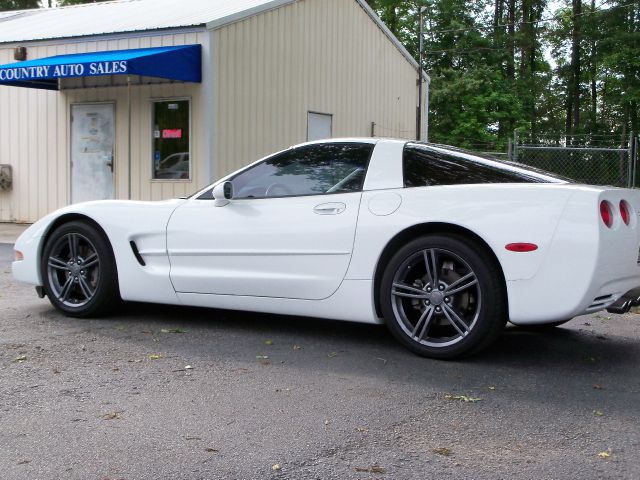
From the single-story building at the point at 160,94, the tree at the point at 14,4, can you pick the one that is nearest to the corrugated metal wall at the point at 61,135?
the single-story building at the point at 160,94

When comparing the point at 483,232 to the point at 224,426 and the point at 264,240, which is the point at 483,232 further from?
the point at 224,426

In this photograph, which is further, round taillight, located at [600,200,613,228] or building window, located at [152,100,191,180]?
building window, located at [152,100,191,180]

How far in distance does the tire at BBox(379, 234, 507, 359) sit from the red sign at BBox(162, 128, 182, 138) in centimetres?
954

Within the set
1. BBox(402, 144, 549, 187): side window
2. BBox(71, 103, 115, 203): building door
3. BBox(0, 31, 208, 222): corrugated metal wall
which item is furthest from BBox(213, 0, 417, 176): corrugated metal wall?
BBox(402, 144, 549, 187): side window

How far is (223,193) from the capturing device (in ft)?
17.6

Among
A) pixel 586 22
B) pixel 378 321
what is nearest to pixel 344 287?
pixel 378 321

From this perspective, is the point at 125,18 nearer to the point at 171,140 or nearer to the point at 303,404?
the point at 171,140

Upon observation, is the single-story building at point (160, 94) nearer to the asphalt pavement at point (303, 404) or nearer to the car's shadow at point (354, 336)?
the car's shadow at point (354, 336)

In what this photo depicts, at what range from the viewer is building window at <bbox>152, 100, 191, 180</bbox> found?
13.5m

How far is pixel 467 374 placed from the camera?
4.38m

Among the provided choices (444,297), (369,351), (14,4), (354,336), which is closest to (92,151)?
(354,336)

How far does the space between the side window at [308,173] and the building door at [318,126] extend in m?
10.5

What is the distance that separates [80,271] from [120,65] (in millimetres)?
6514

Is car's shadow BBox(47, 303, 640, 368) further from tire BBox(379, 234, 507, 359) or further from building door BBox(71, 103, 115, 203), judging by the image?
building door BBox(71, 103, 115, 203)
